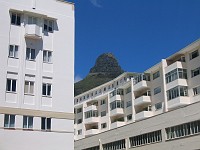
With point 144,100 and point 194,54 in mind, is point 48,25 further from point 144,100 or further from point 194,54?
point 144,100

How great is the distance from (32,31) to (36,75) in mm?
3837

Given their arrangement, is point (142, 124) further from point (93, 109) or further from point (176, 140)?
point (93, 109)

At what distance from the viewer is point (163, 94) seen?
50.1 m

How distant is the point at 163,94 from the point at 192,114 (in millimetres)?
13791

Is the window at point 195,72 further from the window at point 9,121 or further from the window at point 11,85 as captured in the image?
the window at point 9,121

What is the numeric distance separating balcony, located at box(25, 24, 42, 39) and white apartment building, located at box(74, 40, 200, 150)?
17.4 metres

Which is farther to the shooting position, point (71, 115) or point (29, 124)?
point (71, 115)

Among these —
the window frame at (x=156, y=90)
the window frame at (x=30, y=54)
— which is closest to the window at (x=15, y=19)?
the window frame at (x=30, y=54)

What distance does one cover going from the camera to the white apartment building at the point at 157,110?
38.0 meters

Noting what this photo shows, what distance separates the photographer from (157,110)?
5200 centimetres

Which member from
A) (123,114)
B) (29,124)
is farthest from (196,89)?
(29,124)

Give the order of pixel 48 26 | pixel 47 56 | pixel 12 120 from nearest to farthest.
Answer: pixel 12 120 < pixel 47 56 < pixel 48 26

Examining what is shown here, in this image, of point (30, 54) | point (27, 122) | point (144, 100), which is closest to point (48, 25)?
point (30, 54)

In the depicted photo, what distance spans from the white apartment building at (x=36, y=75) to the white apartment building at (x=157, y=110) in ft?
45.1
